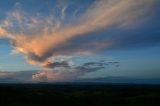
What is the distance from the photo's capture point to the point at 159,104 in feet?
149

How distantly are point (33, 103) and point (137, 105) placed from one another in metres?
20.2

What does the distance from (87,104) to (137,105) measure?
31.7 feet

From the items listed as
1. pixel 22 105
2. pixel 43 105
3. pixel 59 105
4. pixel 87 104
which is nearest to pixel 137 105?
pixel 87 104

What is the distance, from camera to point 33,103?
4675 cm

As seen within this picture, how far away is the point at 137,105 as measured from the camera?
4522cm

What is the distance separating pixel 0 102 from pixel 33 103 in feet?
21.5

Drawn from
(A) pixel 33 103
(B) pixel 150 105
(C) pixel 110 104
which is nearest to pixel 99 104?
(C) pixel 110 104

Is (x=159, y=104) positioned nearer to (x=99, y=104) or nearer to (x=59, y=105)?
(x=99, y=104)

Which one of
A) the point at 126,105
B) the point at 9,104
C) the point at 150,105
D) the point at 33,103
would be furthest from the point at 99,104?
the point at 9,104

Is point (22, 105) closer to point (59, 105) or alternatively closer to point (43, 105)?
point (43, 105)

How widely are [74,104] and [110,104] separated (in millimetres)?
7211

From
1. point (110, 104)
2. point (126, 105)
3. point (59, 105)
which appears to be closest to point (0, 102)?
point (59, 105)

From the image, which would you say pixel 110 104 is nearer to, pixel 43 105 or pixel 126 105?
pixel 126 105

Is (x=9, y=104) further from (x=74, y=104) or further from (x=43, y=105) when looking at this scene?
(x=74, y=104)
